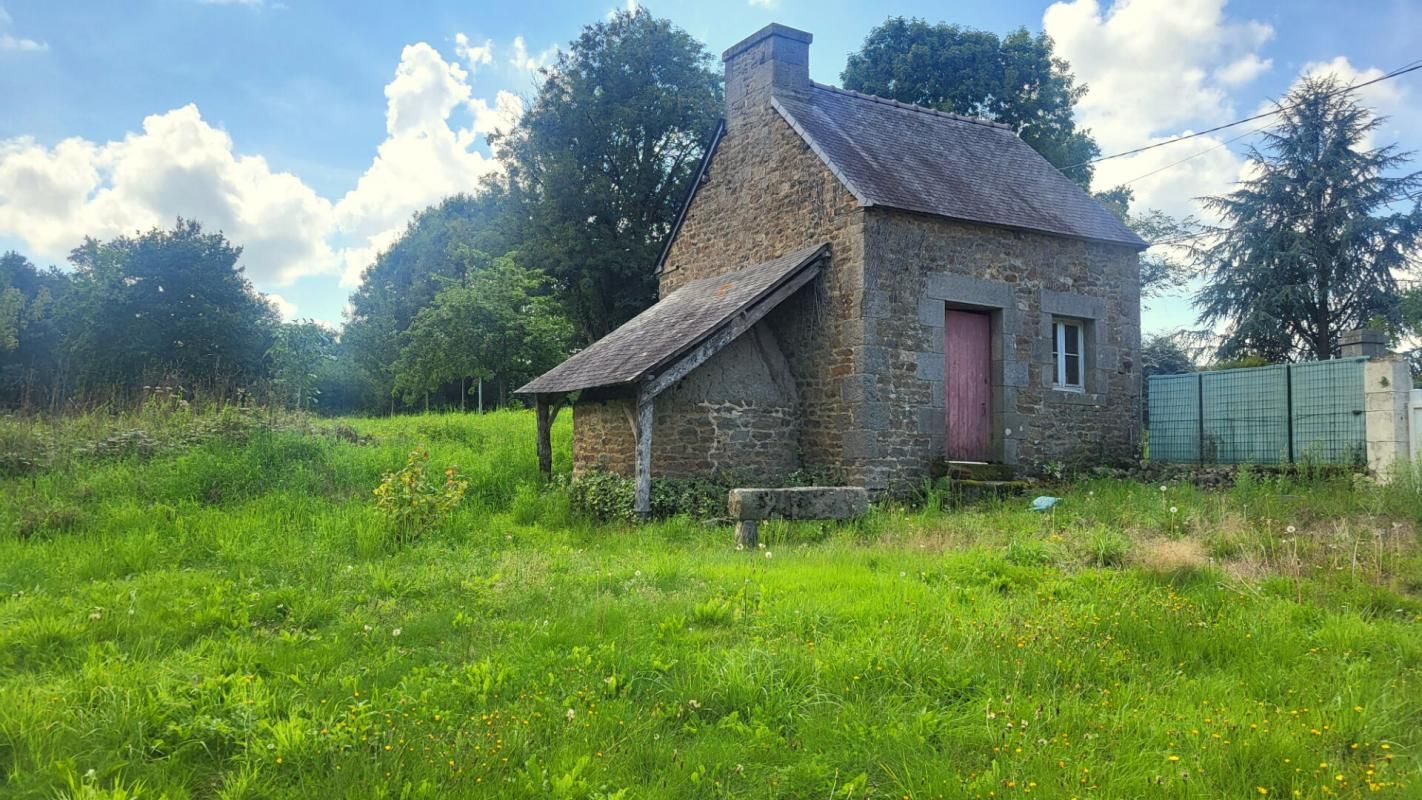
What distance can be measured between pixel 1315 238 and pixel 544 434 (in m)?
21.8

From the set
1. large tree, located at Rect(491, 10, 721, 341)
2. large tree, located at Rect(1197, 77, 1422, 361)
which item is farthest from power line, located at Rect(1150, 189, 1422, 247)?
large tree, located at Rect(491, 10, 721, 341)

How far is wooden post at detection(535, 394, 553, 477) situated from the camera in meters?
13.2

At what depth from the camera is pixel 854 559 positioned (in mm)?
7039

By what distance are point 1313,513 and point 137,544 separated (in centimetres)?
1150

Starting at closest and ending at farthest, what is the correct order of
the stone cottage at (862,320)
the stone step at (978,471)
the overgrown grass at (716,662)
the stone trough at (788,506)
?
the overgrown grass at (716,662) < the stone trough at (788,506) < the stone cottage at (862,320) < the stone step at (978,471)

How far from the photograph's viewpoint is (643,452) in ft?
35.1

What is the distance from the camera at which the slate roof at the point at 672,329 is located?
35.3ft

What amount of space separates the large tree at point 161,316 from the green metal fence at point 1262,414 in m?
24.9

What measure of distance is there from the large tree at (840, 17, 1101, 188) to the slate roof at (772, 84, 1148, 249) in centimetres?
836

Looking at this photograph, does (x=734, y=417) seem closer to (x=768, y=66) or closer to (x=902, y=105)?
(x=768, y=66)

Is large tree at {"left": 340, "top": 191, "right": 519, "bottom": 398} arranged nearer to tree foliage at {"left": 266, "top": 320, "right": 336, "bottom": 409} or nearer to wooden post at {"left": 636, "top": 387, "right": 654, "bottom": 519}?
tree foliage at {"left": 266, "top": 320, "right": 336, "bottom": 409}

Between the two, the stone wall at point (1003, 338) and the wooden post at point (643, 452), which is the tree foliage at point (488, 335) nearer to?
the wooden post at point (643, 452)

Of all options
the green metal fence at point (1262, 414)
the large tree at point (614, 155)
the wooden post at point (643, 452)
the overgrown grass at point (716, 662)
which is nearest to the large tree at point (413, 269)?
the large tree at point (614, 155)

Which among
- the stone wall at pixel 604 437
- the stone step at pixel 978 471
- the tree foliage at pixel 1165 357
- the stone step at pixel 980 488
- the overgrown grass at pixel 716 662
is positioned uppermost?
the tree foliage at pixel 1165 357
